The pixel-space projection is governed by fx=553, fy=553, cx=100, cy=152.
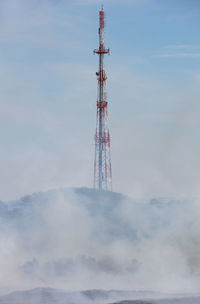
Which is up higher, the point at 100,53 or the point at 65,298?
the point at 100,53

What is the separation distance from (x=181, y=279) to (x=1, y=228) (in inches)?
851

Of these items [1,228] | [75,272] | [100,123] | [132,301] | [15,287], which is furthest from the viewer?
[100,123]

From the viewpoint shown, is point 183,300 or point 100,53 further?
point 100,53

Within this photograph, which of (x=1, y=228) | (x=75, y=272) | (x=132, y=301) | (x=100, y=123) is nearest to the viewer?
(x=132, y=301)

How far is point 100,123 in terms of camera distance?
7081 centimetres

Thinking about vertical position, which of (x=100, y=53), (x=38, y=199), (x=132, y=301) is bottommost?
(x=132, y=301)

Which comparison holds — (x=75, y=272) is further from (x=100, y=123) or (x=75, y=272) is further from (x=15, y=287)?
(x=100, y=123)

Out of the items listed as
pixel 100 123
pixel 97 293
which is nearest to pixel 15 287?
pixel 97 293

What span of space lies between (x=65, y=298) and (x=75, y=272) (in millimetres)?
6805

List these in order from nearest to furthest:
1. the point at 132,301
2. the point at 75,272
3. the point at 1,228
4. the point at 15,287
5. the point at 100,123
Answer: the point at 132,301, the point at 15,287, the point at 75,272, the point at 1,228, the point at 100,123

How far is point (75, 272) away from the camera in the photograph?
186 feet

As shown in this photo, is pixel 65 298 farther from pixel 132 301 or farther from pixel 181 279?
pixel 181 279

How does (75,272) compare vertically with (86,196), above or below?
below

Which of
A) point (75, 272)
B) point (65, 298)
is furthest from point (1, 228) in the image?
→ point (65, 298)
